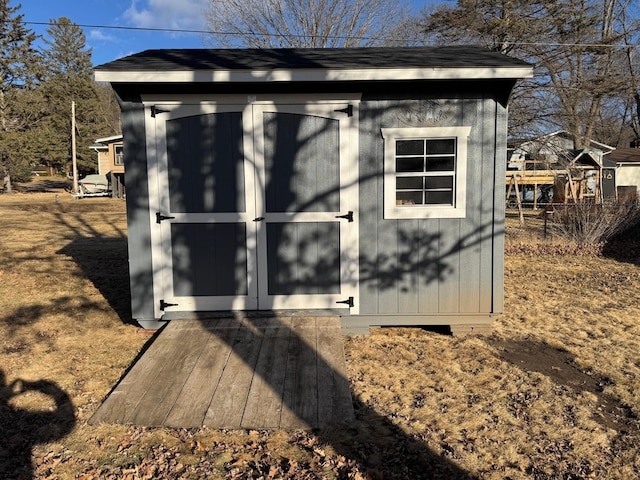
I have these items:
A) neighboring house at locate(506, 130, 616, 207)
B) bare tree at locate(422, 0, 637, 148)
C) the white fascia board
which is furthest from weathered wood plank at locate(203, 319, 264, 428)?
bare tree at locate(422, 0, 637, 148)

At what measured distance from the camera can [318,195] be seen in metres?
4.80

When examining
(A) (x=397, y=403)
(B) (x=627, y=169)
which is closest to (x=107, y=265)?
(A) (x=397, y=403)

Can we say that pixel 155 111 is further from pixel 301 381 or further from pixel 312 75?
pixel 301 381

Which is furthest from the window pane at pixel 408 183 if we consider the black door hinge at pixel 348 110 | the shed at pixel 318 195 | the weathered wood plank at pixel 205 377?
the weathered wood plank at pixel 205 377

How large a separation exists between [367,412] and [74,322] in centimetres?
369

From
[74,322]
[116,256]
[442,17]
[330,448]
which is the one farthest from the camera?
[442,17]

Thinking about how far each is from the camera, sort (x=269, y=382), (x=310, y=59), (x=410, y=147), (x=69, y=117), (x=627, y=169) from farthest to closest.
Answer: (x=69, y=117), (x=627, y=169), (x=310, y=59), (x=410, y=147), (x=269, y=382)

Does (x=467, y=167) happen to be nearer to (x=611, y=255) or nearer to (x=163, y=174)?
(x=163, y=174)

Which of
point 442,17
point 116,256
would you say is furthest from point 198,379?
point 442,17

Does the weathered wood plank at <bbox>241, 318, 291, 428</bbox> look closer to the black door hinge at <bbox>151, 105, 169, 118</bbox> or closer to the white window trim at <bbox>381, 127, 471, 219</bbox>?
the white window trim at <bbox>381, 127, 471, 219</bbox>

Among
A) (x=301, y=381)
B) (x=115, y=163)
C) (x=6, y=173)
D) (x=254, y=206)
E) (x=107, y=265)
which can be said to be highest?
(x=115, y=163)

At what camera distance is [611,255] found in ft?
33.3

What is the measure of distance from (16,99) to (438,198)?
31.9 m

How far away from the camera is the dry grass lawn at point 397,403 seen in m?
2.72
